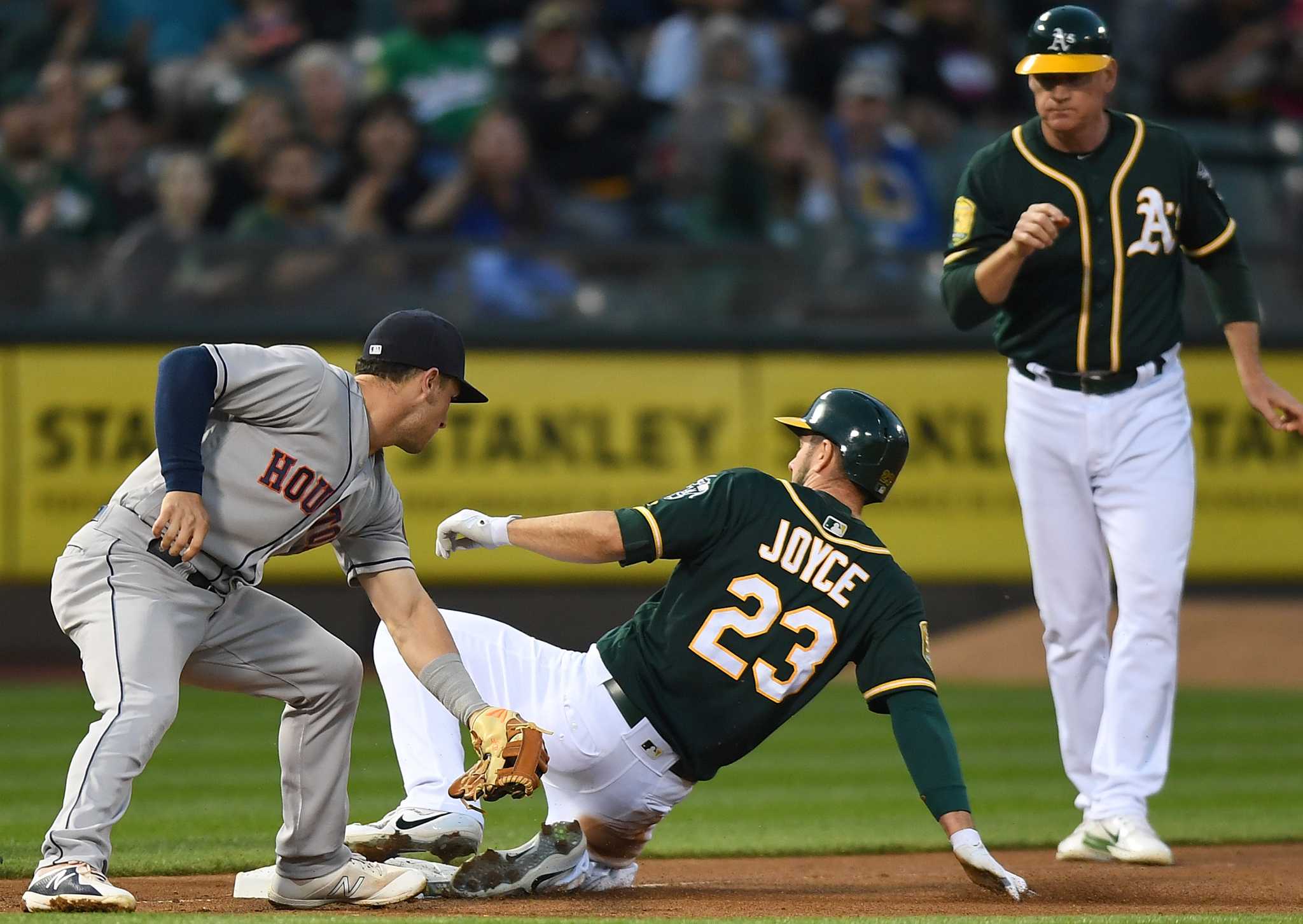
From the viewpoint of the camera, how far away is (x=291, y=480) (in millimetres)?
4324

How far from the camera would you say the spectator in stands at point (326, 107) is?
12.6 metres

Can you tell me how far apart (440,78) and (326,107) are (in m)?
1.05

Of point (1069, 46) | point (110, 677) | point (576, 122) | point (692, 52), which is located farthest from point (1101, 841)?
point (692, 52)

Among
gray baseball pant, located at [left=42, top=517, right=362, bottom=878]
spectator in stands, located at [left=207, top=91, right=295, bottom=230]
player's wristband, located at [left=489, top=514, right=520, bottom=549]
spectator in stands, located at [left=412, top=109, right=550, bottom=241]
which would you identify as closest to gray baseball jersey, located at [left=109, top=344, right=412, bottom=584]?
gray baseball pant, located at [left=42, top=517, right=362, bottom=878]

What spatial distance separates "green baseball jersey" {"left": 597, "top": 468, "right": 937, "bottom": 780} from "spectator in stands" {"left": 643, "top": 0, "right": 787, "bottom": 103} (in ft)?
30.7

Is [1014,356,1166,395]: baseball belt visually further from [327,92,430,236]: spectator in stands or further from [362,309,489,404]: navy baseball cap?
[327,92,430,236]: spectator in stands

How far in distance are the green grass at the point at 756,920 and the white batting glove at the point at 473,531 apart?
903 millimetres

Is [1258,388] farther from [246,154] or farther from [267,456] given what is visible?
[246,154]

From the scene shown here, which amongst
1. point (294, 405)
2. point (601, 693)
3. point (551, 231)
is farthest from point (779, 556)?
point (551, 231)

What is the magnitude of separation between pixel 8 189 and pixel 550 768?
9.09 metres

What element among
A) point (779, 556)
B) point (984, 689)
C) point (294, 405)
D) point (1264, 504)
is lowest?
point (984, 689)

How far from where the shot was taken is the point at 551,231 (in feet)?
Answer: 41.3

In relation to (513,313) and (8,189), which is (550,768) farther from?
(8,189)

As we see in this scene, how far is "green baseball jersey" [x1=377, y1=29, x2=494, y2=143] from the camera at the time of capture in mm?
13227
